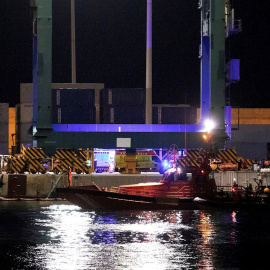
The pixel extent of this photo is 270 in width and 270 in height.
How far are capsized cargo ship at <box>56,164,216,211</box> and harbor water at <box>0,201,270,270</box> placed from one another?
47cm

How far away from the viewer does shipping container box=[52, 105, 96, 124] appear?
6372 cm

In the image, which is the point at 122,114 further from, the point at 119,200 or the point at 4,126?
the point at 119,200

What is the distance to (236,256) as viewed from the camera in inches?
840

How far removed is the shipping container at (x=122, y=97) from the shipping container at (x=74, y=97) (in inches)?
46.8

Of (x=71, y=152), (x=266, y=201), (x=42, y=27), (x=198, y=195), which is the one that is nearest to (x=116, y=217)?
(x=198, y=195)

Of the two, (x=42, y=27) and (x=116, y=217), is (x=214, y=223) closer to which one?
(x=116, y=217)

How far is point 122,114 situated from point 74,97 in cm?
428

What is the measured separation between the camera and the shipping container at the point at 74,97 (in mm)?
63978

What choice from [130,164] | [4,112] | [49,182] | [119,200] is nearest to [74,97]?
[4,112]

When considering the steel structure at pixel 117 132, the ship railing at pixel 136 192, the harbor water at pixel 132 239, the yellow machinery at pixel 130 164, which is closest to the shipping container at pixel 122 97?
the yellow machinery at pixel 130 164

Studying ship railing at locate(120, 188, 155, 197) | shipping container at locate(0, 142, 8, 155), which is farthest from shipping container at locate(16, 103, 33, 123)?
ship railing at locate(120, 188, 155, 197)

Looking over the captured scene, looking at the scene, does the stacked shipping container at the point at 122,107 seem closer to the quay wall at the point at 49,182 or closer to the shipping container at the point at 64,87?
the shipping container at the point at 64,87

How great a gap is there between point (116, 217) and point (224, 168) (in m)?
11.2

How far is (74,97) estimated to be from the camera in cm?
6412
